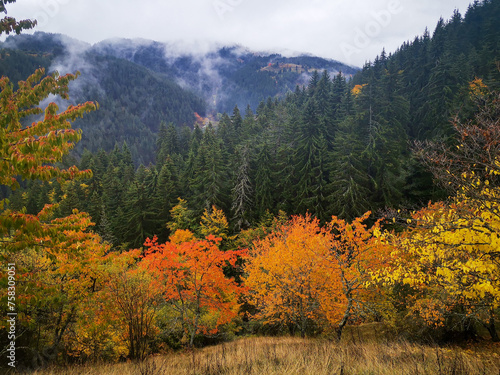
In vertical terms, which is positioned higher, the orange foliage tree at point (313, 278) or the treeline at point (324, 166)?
the treeline at point (324, 166)

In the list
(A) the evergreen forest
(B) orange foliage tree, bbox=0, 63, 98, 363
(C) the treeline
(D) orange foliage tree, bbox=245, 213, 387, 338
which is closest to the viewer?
(B) orange foliage tree, bbox=0, 63, 98, 363

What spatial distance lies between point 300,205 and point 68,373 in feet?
90.8

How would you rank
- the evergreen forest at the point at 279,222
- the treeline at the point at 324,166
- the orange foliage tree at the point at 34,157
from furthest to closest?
the treeline at the point at 324,166
the evergreen forest at the point at 279,222
the orange foliage tree at the point at 34,157

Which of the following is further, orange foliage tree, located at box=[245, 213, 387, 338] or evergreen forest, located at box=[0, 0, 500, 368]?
orange foliage tree, located at box=[245, 213, 387, 338]

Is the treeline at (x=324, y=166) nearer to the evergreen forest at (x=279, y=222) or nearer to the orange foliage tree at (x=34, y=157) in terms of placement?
the evergreen forest at (x=279, y=222)

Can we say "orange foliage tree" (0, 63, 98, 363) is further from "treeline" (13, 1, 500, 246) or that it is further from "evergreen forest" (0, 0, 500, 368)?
"treeline" (13, 1, 500, 246)

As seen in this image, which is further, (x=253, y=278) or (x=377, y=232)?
(x=253, y=278)

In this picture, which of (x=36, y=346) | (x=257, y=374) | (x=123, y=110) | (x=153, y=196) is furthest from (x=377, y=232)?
(x=123, y=110)

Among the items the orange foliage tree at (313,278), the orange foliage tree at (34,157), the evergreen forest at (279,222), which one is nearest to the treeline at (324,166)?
the evergreen forest at (279,222)

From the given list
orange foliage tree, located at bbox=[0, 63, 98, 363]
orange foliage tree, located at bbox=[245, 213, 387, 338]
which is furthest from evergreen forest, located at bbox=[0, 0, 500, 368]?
orange foliage tree, located at bbox=[245, 213, 387, 338]

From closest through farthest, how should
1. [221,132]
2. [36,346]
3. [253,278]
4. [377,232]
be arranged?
1. [377,232]
2. [36,346]
3. [253,278]
4. [221,132]

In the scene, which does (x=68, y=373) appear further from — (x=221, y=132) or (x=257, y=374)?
(x=221, y=132)

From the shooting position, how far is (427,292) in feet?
47.3

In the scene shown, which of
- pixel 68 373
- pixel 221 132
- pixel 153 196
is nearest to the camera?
pixel 68 373
